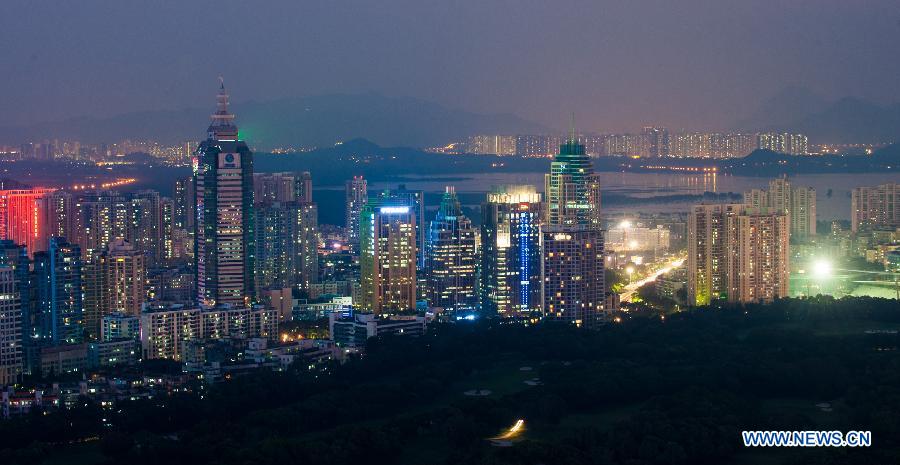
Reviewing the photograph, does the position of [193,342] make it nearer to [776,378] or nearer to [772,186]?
[776,378]

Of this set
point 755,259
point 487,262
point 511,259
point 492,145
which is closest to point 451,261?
point 487,262

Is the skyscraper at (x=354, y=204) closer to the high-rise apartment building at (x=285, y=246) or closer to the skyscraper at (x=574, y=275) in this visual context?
the high-rise apartment building at (x=285, y=246)

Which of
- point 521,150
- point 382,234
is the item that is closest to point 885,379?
point 382,234

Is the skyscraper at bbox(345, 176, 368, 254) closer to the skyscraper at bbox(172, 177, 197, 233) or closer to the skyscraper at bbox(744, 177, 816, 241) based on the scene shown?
the skyscraper at bbox(172, 177, 197, 233)

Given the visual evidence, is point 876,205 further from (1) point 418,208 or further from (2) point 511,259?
(2) point 511,259

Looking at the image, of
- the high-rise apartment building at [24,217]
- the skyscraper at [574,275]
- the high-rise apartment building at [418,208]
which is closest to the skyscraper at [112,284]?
the high-rise apartment building at [24,217]

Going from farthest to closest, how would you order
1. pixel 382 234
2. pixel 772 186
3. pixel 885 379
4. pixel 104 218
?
pixel 772 186
pixel 104 218
pixel 382 234
pixel 885 379
